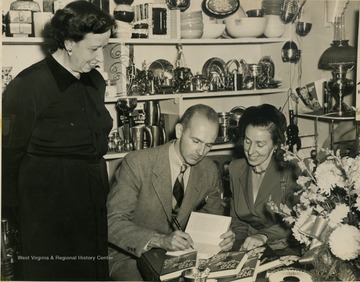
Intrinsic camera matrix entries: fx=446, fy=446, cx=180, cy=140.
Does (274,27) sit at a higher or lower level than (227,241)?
higher

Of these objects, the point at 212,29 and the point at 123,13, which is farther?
the point at 212,29

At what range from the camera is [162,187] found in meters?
2.20

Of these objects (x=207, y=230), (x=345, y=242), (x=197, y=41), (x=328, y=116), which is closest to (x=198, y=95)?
(x=197, y=41)

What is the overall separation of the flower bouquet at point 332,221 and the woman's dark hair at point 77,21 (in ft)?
4.20

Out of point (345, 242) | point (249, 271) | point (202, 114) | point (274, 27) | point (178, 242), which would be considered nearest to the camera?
point (345, 242)

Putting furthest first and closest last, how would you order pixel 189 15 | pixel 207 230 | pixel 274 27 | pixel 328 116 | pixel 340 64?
1. pixel 274 27
2. pixel 189 15
3. pixel 328 116
4. pixel 340 64
5. pixel 207 230

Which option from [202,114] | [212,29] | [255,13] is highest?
[255,13]

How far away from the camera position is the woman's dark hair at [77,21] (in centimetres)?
225

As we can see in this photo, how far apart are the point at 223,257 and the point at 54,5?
6.12 feet

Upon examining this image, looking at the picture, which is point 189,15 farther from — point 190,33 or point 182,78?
point 182,78

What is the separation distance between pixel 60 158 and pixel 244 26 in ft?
6.60

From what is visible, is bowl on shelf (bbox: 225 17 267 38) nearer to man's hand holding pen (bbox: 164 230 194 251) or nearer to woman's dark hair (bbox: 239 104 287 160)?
woman's dark hair (bbox: 239 104 287 160)

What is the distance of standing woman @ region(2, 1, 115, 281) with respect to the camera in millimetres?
2145

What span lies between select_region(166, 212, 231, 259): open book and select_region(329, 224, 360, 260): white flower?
507 millimetres
